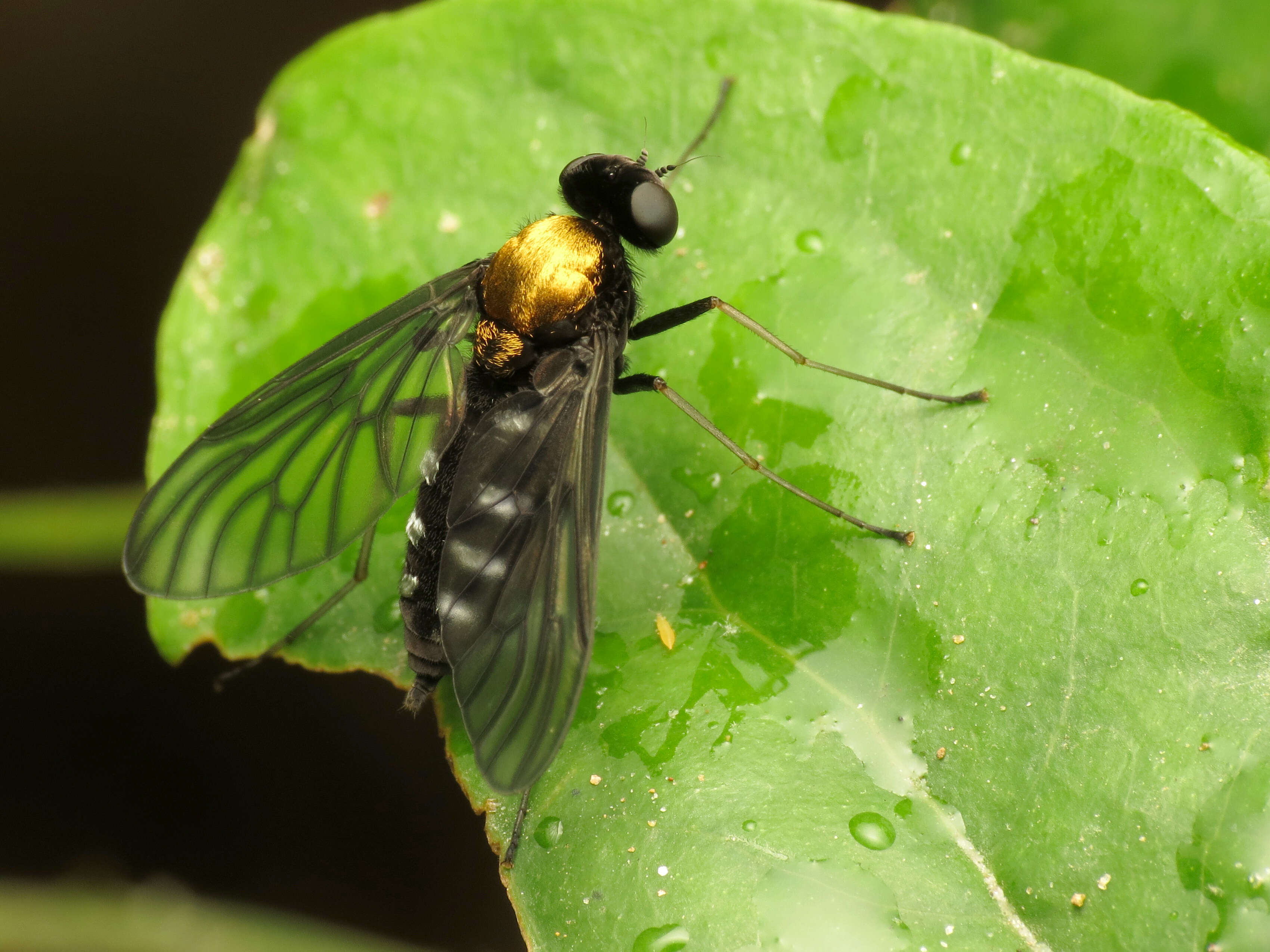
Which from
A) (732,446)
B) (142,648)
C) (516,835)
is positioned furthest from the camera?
(142,648)

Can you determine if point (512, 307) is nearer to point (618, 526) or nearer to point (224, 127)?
point (618, 526)

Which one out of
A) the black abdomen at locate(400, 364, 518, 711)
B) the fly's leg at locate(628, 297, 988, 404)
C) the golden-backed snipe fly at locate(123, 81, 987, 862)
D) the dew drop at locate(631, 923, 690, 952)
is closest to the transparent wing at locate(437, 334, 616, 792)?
the golden-backed snipe fly at locate(123, 81, 987, 862)

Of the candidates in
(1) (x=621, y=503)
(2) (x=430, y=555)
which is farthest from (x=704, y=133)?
(2) (x=430, y=555)

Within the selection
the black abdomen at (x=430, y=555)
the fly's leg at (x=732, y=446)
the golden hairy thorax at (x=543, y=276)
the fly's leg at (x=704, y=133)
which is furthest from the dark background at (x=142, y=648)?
the fly's leg at (x=704, y=133)

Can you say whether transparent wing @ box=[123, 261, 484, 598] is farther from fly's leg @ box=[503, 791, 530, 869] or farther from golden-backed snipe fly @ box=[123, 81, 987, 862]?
fly's leg @ box=[503, 791, 530, 869]

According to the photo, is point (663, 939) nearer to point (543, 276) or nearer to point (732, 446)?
point (732, 446)

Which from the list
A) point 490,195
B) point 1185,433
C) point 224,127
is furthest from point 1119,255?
point 224,127

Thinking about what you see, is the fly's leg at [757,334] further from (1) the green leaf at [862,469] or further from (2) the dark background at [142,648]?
(2) the dark background at [142,648]
